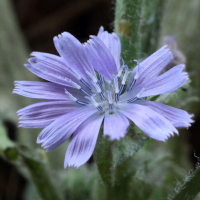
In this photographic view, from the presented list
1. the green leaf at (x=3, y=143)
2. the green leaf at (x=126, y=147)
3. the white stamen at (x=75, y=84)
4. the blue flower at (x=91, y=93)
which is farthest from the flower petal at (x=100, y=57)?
the green leaf at (x=3, y=143)

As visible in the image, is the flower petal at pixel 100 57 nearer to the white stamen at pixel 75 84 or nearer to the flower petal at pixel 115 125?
the white stamen at pixel 75 84

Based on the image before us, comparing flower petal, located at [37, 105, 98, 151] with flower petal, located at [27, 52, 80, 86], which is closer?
flower petal, located at [37, 105, 98, 151]

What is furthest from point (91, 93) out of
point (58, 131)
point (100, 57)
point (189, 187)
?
point (189, 187)

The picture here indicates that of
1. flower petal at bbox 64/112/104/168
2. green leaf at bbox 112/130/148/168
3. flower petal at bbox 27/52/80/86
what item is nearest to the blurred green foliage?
green leaf at bbox 112/130/148/168

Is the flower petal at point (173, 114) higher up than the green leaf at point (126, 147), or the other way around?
the flower petal at point (173, 114)

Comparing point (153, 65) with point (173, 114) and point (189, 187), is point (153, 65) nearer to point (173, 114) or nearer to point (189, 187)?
point (173, 114)

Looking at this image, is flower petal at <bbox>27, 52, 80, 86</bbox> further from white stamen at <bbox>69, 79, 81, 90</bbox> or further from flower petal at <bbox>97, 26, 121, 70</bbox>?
flower petal at <bbox>97, 26, 121, 70</bbox>
